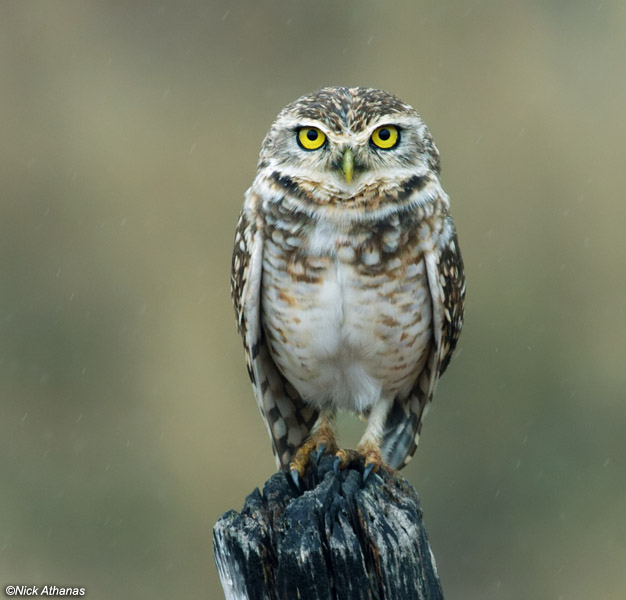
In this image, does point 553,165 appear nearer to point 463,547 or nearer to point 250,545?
point 463,547

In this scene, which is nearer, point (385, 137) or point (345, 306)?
point (385, 137)

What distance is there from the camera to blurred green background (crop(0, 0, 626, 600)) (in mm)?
6363

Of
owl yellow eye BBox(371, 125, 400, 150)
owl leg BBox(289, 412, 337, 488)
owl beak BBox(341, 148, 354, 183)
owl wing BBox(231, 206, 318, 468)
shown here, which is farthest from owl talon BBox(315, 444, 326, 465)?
owl yellow eye BBox(371, 125, 400, 150)

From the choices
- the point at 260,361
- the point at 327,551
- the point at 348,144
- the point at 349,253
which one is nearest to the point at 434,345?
the point at 349,253

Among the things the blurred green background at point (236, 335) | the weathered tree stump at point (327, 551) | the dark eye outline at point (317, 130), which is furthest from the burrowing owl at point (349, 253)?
the blurred green background at point (236, 335)

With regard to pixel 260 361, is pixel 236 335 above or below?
above

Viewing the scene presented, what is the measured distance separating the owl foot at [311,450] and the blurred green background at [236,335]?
1.98m

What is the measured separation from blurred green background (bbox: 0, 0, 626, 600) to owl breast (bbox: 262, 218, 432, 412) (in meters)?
2.32

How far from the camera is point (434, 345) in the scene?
4.06 meters

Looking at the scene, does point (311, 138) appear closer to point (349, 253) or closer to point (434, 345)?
point (349, 253)

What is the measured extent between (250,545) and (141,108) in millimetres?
4715

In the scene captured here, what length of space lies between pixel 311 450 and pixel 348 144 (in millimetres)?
1290

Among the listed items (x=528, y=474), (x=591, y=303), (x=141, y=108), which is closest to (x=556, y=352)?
(x=591, y=303)

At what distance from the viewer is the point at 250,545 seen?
268cm
